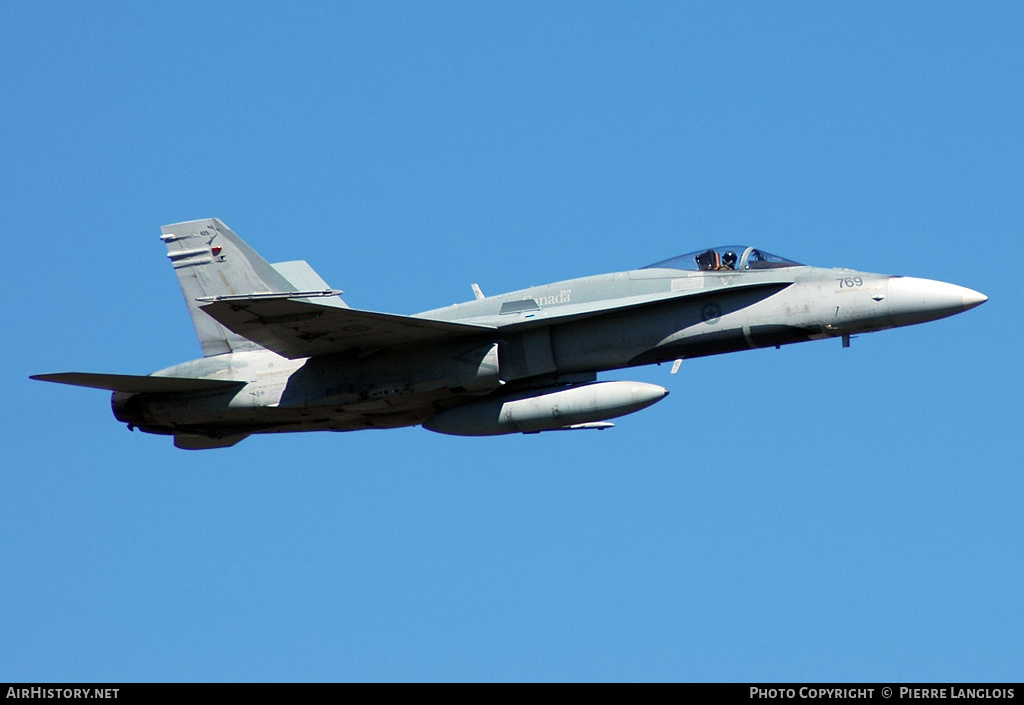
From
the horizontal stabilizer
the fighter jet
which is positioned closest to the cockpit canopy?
the fighter jet

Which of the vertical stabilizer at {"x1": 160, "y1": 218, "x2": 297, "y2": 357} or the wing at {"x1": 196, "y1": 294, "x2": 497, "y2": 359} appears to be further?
the vertical stabilizer at {"x1": 160, "y1": 218, "x2": 297, "y2": 357}

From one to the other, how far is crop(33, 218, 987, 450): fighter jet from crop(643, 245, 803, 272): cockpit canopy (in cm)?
2

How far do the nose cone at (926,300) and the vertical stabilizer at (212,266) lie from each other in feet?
30.8

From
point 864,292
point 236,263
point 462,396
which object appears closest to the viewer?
point 864,292

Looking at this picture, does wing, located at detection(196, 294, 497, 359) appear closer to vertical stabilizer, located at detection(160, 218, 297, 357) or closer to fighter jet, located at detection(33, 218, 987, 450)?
fighter jet, located at detection(33, 218, 987, 450)

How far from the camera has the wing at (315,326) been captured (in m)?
18.0

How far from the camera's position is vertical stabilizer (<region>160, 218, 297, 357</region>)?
21.1 metres

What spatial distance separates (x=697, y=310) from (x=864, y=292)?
90.2 inches

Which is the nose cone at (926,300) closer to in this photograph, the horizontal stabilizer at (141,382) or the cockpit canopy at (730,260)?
the cockpit canopy at (730,260)

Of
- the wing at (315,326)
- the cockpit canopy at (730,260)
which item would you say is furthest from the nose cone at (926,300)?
the wing at (315,326)
